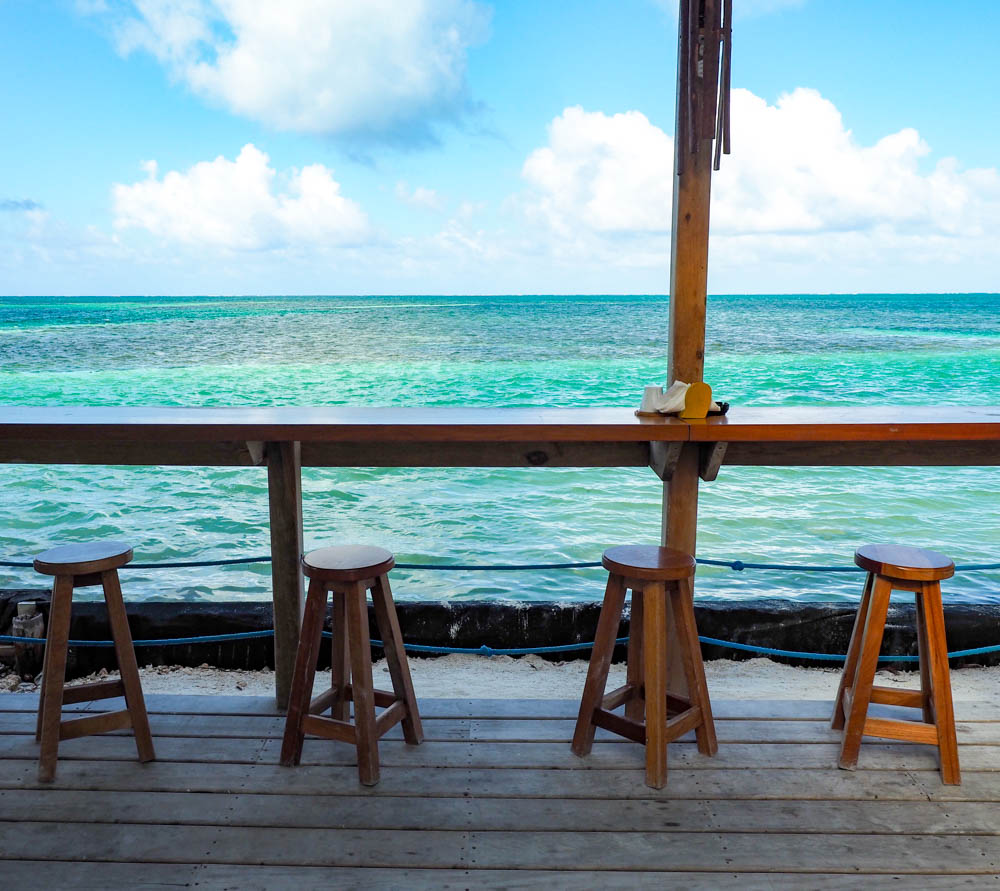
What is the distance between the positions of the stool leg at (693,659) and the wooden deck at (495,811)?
5 centimetres

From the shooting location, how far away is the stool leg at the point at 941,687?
1.96 meters

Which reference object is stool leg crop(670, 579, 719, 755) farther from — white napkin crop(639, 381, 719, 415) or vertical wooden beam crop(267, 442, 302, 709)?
vertical wooden beam crop(267, 442, 302, 709)

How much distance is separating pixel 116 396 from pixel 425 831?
1655cm

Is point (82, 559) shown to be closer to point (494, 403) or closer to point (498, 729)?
point (498, 729)

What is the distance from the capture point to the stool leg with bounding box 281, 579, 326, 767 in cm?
198

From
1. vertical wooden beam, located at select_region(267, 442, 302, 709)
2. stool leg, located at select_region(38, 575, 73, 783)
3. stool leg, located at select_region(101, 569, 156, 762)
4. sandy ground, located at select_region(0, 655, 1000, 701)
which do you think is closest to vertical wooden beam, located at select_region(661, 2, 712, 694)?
vertical wooden beam, located at select_region(267, 442, 302, 709)

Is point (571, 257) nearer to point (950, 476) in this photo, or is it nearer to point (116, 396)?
point (116, 396)

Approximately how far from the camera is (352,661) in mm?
1938

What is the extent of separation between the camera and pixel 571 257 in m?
30.0

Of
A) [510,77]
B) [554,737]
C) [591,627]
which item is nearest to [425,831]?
[554,737]

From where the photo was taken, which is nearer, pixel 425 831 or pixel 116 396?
pixel 425 831

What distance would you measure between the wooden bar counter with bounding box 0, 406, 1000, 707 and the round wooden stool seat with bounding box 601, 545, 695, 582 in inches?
10.8

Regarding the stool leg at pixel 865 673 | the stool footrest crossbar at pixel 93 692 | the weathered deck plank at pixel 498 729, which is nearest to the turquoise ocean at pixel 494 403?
the weathered deck plank at pixel 498 729

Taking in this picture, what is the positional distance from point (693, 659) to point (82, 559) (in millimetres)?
1519
